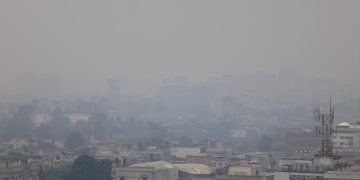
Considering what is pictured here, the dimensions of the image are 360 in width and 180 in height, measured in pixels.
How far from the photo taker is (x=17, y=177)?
42312mm

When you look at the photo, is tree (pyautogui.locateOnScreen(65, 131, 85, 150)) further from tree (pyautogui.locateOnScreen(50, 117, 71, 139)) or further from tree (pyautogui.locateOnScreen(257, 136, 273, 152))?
tree (pyautogui.locateOnScreen(257, 136, 273, 152))

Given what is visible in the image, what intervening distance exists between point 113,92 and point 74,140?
36.9 metres

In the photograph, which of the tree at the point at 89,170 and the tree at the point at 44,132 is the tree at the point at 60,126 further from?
the tree at the point at 89,170

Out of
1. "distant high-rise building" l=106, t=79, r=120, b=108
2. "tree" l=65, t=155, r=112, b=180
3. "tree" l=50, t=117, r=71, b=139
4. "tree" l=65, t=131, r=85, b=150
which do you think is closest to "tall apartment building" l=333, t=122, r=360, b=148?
"tree" l=65, t=155, r=112, b=180

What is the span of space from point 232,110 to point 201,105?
19.1 feet

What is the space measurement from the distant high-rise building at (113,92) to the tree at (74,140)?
31161mm

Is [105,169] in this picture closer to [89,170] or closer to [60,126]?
[89,170]

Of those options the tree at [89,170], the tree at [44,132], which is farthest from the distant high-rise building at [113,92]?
the tree at [89,170]

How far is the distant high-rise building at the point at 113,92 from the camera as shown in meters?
96.4

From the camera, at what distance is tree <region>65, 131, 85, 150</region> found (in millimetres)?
61203

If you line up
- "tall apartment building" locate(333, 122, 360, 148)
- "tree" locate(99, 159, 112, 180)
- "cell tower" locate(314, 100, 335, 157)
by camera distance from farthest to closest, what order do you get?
"tall apartment building" locate(333, 122, 360, 148) < "tree" locate(99, 159, 112, 180) < "cell tower" locate(314, 100, 335, 157)

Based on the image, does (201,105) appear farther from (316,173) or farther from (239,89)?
(316,173)

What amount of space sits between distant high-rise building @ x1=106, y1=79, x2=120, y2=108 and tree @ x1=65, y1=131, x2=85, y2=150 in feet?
102

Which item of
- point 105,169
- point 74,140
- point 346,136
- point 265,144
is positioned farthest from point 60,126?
point 105,169
